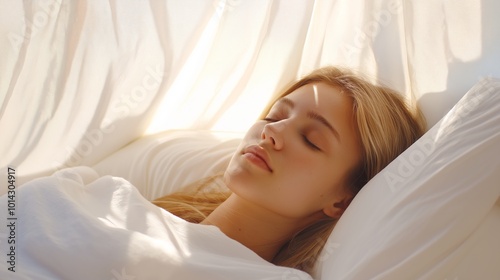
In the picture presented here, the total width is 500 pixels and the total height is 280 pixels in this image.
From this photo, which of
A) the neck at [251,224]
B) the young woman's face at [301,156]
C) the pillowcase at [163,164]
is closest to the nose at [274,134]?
the young woman's face at [301,156]

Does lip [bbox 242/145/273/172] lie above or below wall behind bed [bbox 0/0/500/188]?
below

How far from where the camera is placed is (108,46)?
5.56 feet

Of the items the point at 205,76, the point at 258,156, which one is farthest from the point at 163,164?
the point at 258,156

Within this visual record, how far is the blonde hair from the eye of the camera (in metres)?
1.54

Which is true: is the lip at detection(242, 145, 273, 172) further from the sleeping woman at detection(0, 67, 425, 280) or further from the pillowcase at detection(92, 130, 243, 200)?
the pillowcase at detection(92, 130, 243, 200)

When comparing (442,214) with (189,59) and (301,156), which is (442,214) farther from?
(189,59)

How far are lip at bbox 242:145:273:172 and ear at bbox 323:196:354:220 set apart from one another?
0.63ft

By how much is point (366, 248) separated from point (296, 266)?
0.96 ft

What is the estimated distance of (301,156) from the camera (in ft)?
4.78

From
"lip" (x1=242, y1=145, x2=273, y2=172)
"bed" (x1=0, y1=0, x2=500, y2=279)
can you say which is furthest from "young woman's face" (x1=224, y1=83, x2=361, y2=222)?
"bed" (x1=0, y1=0, x2=500, y2=279)

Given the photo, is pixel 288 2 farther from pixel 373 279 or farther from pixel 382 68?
pixel 373 279

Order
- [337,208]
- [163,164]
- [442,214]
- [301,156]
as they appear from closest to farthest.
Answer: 1. [442,214]
2. [301,156]
3. [337,208]
4. [163,164]

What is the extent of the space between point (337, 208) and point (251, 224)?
0.64 ft

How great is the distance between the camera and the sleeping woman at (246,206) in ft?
4.10
